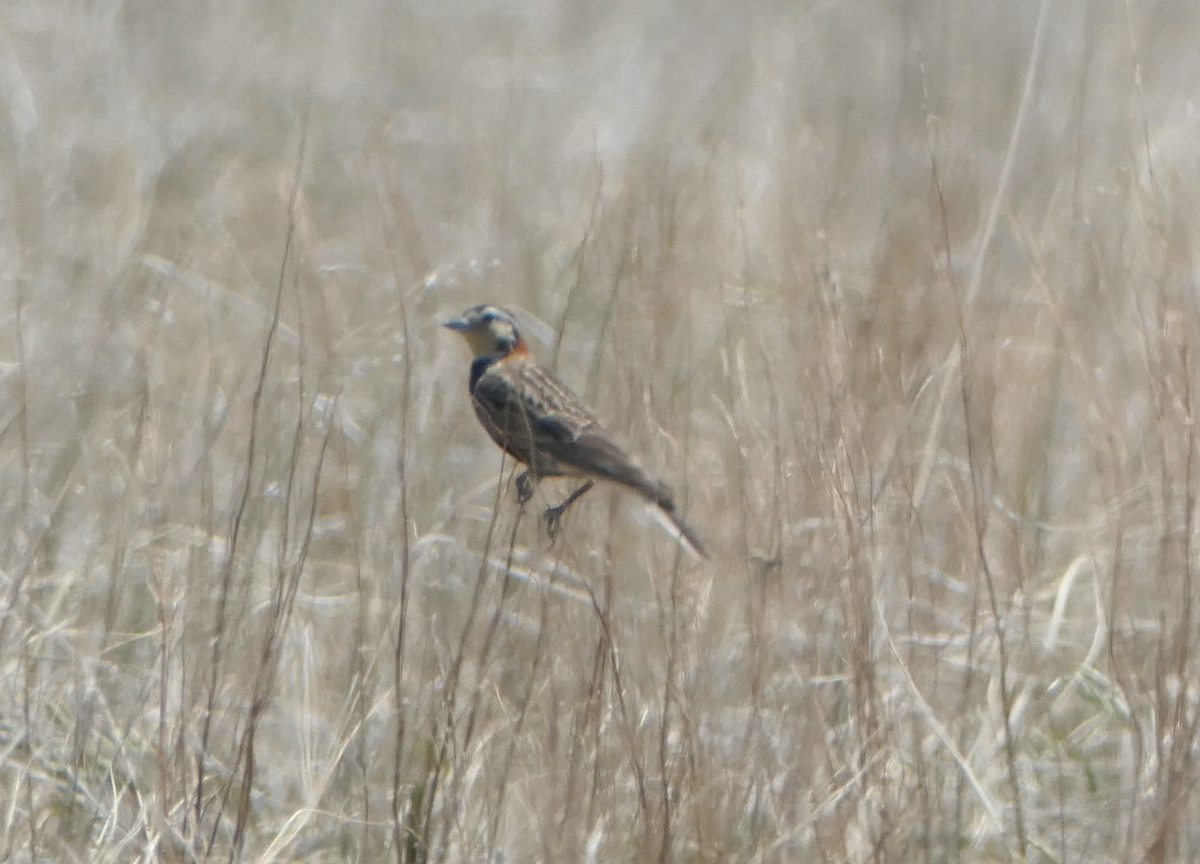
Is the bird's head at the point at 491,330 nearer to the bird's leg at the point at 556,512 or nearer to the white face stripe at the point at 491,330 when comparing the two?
the white face stripe at the point at 491,330

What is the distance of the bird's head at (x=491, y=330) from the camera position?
3.96 meters

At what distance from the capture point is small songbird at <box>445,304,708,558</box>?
3.12 metres

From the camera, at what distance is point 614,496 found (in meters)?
2.78

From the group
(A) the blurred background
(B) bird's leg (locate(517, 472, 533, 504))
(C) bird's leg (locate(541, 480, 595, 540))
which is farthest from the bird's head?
(C) bird's leg (locate(541, 480, 595, 540))

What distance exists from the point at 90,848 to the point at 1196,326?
1.91 meters

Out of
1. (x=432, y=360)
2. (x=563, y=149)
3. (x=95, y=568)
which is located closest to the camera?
(x=95, y=568)

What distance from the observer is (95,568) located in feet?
11.8

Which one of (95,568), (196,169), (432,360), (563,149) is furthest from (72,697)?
(563,149)

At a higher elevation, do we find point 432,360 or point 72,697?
point 432,360

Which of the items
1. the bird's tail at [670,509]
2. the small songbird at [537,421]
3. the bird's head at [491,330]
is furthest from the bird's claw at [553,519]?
the bird's head at [491,330]

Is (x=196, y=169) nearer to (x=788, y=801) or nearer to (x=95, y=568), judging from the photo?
(x=95, y=568)

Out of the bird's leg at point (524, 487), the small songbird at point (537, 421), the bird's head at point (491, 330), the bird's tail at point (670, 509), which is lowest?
the bird's tail at point (670, 509)

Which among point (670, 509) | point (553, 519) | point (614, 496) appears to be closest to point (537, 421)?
point (553, 519)

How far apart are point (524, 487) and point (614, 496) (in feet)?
1.43
